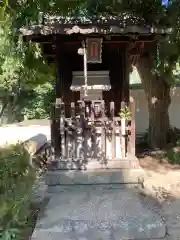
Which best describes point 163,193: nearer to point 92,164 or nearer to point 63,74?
point 92,164

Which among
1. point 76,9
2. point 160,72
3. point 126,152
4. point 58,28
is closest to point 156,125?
point 160,72

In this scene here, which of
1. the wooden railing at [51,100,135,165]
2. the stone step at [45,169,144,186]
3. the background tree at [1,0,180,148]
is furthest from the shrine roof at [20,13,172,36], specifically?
the stone step at [45,169,144,186]

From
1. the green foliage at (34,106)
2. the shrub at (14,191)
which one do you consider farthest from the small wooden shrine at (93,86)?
the green foliage at (34,106)

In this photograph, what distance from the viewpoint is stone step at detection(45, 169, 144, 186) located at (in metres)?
6.78

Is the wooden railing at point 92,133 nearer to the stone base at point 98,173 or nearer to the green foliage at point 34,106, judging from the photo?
the stone base at point 98,173

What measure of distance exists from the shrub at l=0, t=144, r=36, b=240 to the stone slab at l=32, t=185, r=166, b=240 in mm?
311

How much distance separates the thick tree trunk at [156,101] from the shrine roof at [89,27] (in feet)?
11.8

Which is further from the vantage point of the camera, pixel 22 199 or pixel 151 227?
pixel 22 199

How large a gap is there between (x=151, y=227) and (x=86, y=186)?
86.7 inches

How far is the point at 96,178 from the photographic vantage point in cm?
683

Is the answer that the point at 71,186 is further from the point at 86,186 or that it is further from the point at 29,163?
the point at 29,163

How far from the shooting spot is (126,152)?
7410 millimetres

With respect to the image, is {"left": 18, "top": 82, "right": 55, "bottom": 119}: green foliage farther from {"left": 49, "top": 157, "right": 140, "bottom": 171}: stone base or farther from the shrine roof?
the shrine roof

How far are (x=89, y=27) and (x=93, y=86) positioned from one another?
133 centimetres
